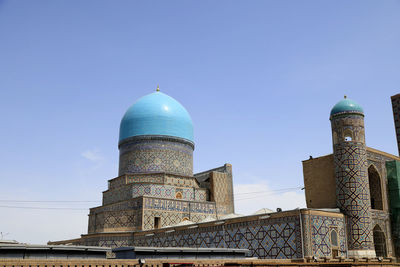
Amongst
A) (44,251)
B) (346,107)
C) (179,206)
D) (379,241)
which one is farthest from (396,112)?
(44,251)

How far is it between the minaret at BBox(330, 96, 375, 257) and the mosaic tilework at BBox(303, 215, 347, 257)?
0.54m

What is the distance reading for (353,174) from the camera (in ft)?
69.7

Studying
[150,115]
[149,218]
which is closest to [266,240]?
[149,218]

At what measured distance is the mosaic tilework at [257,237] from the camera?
18.8 m

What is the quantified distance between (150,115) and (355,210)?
1628 centimetres

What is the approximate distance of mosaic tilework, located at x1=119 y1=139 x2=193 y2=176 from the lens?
98.1 ft

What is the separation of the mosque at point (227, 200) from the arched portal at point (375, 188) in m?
0.06

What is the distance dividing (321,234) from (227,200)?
12070mm

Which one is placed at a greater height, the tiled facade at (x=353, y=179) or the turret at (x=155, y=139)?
the turret at (x=155, y=139)

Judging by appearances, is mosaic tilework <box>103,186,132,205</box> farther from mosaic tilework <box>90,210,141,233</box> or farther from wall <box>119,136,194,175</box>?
wall <box>119,136,194,175</box>

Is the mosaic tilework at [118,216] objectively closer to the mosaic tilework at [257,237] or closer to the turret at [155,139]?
the turret at [155,139]

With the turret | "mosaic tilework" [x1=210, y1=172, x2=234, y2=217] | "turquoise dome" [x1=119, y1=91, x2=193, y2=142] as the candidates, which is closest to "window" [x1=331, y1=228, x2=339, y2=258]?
"mosaic tilework" [x1=210, y1=172, x2=234, y2=217]

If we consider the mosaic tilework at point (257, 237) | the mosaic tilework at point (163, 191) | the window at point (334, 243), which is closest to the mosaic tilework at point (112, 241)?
the mosaic tilework at point (163, 191)

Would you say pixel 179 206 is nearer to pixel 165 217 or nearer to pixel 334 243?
pixel 165 217
